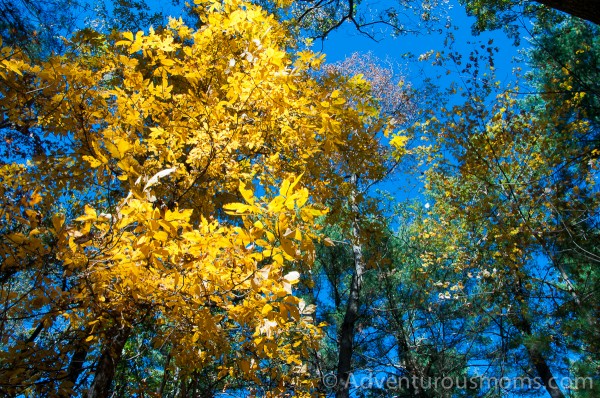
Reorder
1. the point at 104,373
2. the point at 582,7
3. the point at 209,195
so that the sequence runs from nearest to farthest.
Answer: the point at 582,7 < the point at 104,373 < the point at 209,195

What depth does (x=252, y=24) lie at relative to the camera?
8.21 feet

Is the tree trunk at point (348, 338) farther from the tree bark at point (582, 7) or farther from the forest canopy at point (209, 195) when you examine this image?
the tree bark at point (582, 7)

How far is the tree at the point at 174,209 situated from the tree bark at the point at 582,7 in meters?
1.09

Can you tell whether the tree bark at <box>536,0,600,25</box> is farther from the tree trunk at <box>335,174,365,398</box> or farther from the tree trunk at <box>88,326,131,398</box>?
the tree trunk at <box>335,174,365,398</box>

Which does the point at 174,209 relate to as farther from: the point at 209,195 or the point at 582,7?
the point at 582,7

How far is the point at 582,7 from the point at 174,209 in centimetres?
241

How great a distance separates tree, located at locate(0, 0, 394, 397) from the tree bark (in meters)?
1.09

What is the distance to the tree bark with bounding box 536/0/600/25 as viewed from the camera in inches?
75.9

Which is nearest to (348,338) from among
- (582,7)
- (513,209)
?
(513,209)

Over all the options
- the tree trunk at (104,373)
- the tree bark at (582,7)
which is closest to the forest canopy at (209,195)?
the tree trunk at (104,373)

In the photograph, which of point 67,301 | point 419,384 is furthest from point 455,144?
point 67,301

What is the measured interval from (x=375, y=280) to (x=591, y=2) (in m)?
8.80

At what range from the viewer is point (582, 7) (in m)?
1.95

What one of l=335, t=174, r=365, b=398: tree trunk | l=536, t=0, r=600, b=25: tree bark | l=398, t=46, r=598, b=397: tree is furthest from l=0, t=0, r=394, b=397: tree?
l=398, t=46, r=598, b=397: tree
